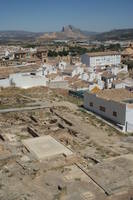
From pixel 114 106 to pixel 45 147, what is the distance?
345 inches

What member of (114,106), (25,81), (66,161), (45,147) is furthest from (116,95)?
(25,81)

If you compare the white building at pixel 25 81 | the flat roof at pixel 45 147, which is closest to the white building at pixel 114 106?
the flat roof at pixel 45 147

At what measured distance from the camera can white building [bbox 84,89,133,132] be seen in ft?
78.6

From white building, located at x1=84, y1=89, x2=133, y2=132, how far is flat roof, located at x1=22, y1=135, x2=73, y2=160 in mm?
6931

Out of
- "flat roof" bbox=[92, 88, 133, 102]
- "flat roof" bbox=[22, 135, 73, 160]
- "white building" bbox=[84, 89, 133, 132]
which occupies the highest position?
"flat roof" bbox=[92, 88, 133, 102]

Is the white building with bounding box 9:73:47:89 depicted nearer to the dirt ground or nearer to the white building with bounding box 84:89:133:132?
the dirt ground

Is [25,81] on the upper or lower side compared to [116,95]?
lower

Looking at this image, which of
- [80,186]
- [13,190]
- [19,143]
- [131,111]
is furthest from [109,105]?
[13,190]

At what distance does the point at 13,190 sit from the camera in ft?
46.0

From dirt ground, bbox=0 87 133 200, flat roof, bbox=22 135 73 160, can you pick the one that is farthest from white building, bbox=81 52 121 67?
flat roof, bbox=22 135 73 160

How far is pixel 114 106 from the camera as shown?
25.0 metres

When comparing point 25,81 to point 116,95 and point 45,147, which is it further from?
point 45,147

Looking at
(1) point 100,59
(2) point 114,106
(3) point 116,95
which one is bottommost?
(2) point 114,106

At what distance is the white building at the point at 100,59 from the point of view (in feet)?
219
